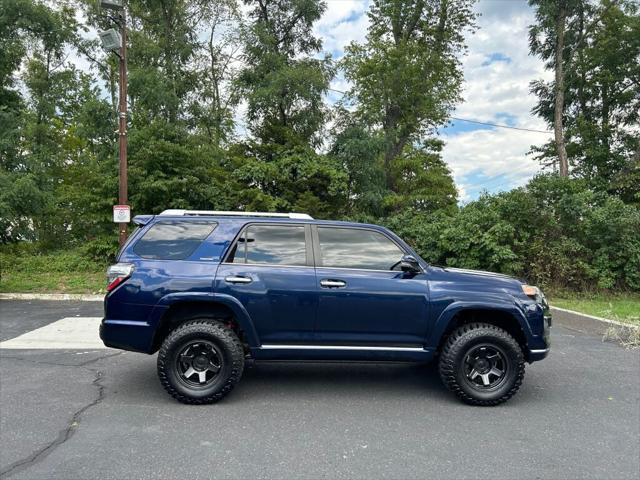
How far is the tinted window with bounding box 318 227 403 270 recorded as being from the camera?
439cm

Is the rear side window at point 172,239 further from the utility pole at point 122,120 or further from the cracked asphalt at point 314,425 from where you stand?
the utility pole at point 122,120

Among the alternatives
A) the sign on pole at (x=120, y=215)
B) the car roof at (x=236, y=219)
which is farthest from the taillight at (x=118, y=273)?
the sign on pole at (x=120, y=215)

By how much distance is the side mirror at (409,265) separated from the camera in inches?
168

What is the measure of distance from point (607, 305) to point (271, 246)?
354 inches

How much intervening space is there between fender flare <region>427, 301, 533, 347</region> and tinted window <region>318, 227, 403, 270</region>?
0.69 m

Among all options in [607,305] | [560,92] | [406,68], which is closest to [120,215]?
[607,305]

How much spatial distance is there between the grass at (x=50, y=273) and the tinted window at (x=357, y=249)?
848 cm

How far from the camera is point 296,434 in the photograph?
3.56 meters

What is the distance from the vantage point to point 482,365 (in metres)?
4.27

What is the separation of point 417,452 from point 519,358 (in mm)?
1517

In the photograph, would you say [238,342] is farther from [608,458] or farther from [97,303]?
[97,303]

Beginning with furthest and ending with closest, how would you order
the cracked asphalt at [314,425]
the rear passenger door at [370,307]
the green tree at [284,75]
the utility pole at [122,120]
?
the green tree at [284,75] → the utility pole at [122,120] → the rear passenger door at [370,307] → the cracked asphalt at [314,425]

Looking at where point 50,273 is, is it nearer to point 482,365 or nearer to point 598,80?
point 482,365

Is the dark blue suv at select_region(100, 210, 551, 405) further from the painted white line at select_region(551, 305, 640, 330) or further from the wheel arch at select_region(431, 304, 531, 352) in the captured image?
the painted white line at select_region(551, 305, 640, 330)
